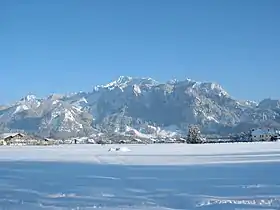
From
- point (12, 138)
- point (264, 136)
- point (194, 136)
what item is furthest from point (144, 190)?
point (264, 136)

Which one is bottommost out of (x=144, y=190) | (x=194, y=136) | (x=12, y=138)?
(x=144, y=190)

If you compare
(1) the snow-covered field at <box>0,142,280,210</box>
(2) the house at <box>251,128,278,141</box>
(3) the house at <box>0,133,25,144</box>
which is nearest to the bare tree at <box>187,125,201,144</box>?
(2) the house at <box>251,128,278,141</box>

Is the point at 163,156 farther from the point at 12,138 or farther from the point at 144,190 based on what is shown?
the point at 12,138

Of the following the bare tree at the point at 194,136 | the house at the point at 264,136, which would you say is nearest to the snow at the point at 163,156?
the bare tree at the point at 194,136

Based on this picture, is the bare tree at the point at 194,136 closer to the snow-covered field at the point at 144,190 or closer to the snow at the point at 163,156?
the snow at the point at 163,156

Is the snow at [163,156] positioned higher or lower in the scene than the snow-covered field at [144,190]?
higher

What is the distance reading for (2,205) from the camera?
13359 millimetres

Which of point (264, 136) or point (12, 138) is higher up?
point (264, 136)

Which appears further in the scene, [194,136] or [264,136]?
[264,136]

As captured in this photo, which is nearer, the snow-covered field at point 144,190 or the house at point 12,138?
the snow-covered field at point 144,190

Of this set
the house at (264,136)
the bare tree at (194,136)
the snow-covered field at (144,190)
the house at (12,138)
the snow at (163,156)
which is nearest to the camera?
the snow-covered field at (144,190)

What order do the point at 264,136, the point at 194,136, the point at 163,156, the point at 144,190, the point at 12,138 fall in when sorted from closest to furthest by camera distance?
the point at 144,190 → the point at 163,156 → the point at 194,136 → the point at 12,138 → the point at 264,136

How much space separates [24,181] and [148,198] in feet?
25.3

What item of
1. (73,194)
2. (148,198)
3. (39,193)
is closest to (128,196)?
(148,198)
